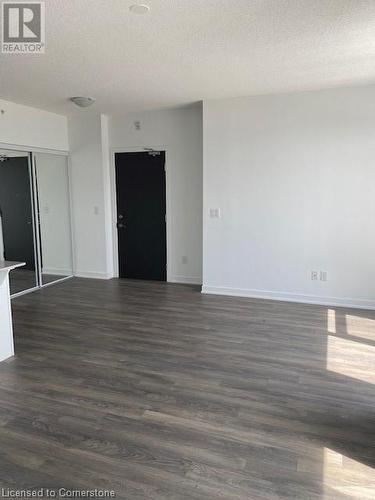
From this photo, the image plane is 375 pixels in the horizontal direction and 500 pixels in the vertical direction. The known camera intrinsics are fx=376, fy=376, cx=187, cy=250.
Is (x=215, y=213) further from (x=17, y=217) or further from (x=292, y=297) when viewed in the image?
(x=17, y=217)

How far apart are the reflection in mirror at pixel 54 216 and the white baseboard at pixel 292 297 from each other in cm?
256

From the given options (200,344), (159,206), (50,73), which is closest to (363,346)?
(200,344)

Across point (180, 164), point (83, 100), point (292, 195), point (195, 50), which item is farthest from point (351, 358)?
point (83, 100)

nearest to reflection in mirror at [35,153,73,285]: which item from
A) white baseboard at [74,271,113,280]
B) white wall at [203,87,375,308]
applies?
white baseboard at [74,271,113,280]

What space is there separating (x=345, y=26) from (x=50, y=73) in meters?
2.77

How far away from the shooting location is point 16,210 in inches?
217

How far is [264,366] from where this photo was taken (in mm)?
3197

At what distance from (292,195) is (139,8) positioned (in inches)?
122

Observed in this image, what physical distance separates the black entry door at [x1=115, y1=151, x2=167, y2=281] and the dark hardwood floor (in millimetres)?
1810

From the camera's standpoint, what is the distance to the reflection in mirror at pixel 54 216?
5953 millimetres

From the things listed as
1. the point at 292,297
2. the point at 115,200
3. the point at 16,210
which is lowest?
the point at 292,297

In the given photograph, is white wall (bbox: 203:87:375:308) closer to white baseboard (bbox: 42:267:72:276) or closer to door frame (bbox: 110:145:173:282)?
door frame (bbox: 110:145:173:282)

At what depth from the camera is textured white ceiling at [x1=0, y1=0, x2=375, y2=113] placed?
252cm

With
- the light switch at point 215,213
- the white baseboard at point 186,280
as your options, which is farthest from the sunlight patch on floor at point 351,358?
the white baseboard at point 186,280
